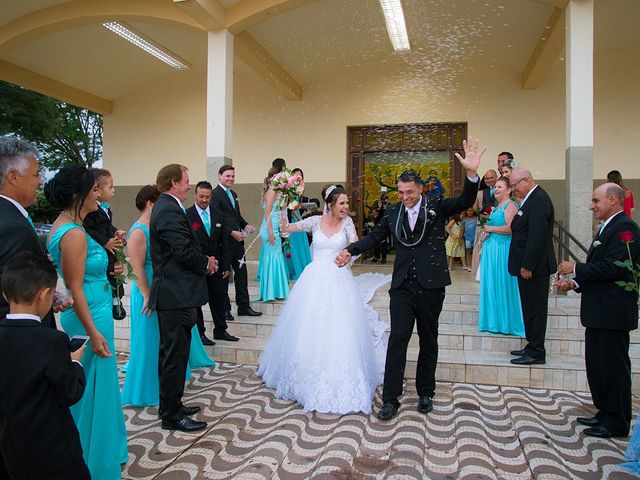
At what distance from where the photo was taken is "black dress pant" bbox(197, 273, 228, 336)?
20.0 ft

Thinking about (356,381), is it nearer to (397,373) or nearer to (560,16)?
(397,373)

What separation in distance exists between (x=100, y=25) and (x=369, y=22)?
5.21 metres

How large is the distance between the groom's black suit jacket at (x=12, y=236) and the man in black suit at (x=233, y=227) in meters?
3.80

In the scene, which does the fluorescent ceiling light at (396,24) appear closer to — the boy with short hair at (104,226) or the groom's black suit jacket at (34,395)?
the boy with short hair at (104,226)

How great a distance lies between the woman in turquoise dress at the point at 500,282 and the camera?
5.88 m

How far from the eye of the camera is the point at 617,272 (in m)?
3.86

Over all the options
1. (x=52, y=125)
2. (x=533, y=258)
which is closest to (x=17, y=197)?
(x=533, y=258)

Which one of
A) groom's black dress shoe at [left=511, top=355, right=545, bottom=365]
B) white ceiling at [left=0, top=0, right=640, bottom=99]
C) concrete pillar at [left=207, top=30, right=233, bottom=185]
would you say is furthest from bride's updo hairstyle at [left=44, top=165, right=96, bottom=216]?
white ceiling at [left=0, top=0, right=640, bottom=99]

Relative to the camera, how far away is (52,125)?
708 inches

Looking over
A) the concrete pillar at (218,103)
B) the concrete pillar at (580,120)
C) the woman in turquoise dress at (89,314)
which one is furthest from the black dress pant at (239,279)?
the concrete pillar at (580,120)

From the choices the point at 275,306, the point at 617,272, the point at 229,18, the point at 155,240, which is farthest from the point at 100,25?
the point at 617,272

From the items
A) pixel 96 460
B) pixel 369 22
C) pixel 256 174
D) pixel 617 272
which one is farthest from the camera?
pixel 256 174

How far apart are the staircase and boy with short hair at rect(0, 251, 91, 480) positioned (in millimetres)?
3734

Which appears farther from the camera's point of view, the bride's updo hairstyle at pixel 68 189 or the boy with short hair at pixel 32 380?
the bride's updo hairstyle at pixel 68 189
